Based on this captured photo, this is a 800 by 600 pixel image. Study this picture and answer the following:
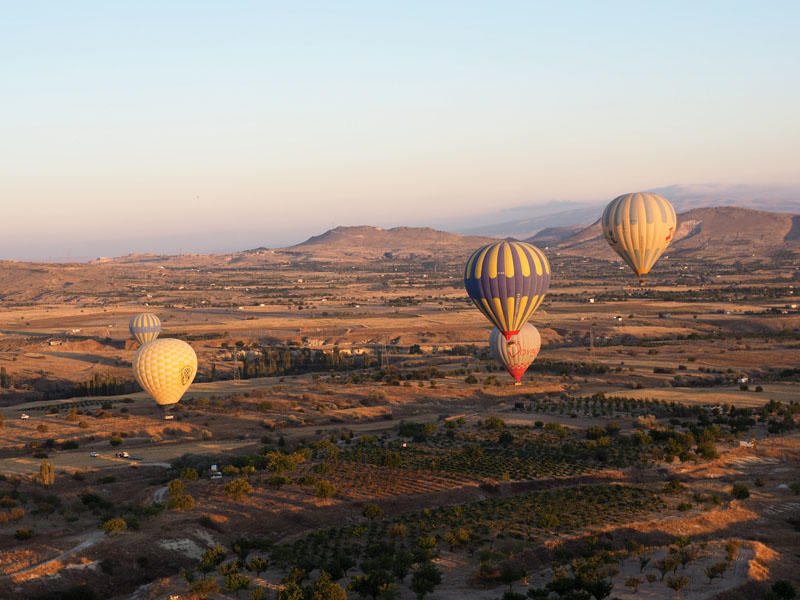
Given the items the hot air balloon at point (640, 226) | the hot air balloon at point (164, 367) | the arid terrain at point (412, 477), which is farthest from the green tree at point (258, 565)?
the hot air balloon at point (640, 226)

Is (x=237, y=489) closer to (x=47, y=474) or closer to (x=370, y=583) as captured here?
(x=47, y=474)

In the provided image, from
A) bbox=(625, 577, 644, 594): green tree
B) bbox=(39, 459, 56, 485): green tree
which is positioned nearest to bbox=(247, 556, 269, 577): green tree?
bbox=(625, 577, 644, 594): green tree

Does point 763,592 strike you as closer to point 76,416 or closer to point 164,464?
point 164,464

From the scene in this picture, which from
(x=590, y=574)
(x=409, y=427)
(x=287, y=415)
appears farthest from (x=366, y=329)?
(x=590, y=574)

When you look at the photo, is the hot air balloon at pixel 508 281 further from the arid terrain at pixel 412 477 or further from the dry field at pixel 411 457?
the dry field at pixel 411 457

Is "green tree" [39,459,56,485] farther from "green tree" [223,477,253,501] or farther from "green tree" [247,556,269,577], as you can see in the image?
"green tree" [247,556,269,577]

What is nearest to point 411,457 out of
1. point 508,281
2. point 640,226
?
point 508,281
